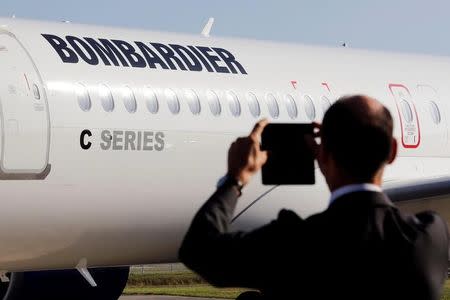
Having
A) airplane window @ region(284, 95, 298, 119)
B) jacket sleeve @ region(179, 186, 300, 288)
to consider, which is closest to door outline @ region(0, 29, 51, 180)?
airplane window @ region(284, 95, 298, 119)

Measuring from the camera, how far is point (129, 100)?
39.1 ft

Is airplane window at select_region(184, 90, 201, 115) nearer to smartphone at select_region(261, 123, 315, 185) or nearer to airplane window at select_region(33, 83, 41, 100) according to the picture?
airplane window at select_region(33, 83, 41, 100)

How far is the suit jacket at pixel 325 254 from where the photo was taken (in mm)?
3369

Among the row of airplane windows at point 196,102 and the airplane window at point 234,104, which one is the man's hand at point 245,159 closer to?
the row of airplane windows at point 196,102

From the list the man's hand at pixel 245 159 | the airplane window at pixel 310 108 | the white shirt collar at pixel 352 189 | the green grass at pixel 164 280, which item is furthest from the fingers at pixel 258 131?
the green grass at pixel 164 280

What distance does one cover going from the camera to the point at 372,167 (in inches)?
139

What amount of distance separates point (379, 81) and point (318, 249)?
11521mm

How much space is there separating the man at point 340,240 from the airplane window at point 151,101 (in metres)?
8.56

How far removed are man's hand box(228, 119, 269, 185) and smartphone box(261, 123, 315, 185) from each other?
0.66 feet

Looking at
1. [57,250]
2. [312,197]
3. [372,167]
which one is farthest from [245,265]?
[312,197]

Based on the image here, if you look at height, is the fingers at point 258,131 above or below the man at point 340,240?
above

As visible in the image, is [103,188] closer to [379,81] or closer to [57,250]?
[57,250]

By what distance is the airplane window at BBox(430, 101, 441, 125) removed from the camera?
15016mm

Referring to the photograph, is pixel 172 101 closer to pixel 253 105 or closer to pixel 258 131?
pixel 253 105
